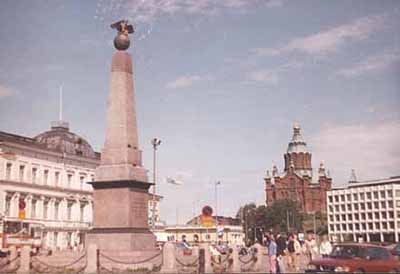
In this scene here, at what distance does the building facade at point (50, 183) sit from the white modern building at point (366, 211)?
235 ft

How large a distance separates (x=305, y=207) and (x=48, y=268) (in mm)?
142114

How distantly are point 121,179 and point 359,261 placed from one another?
440 inches

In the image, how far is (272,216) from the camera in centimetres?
12862

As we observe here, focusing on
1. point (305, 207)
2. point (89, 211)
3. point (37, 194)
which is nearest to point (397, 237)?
point (305, 207)

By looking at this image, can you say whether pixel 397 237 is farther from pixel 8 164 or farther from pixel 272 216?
pixel 8 164

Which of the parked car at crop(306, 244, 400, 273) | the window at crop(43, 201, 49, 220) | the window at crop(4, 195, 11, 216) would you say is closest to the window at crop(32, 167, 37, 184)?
the window at crop(43, 201, 49, 220)

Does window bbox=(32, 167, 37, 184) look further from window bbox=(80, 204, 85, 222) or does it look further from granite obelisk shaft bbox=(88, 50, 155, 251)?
granite obelisk shaft bbox=(88, 50, 155, 251)

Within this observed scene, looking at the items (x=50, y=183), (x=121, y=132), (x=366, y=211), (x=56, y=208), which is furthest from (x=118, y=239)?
(x=366, y=211)

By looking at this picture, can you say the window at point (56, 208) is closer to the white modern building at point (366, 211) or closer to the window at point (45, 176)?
the window at point (45, 176)

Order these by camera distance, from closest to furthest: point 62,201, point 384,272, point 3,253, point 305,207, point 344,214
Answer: point 384,272 → point 3,253 → point 62,201 → point 344,214 → point 305,207

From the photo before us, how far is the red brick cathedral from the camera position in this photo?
163 metres

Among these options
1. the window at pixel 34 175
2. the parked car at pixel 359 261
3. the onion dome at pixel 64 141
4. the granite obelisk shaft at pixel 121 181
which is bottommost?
the parked car at pixel 359 261

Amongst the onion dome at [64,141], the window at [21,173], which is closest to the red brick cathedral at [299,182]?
the onion dome at [64,141]

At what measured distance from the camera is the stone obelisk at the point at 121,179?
26359 mm
